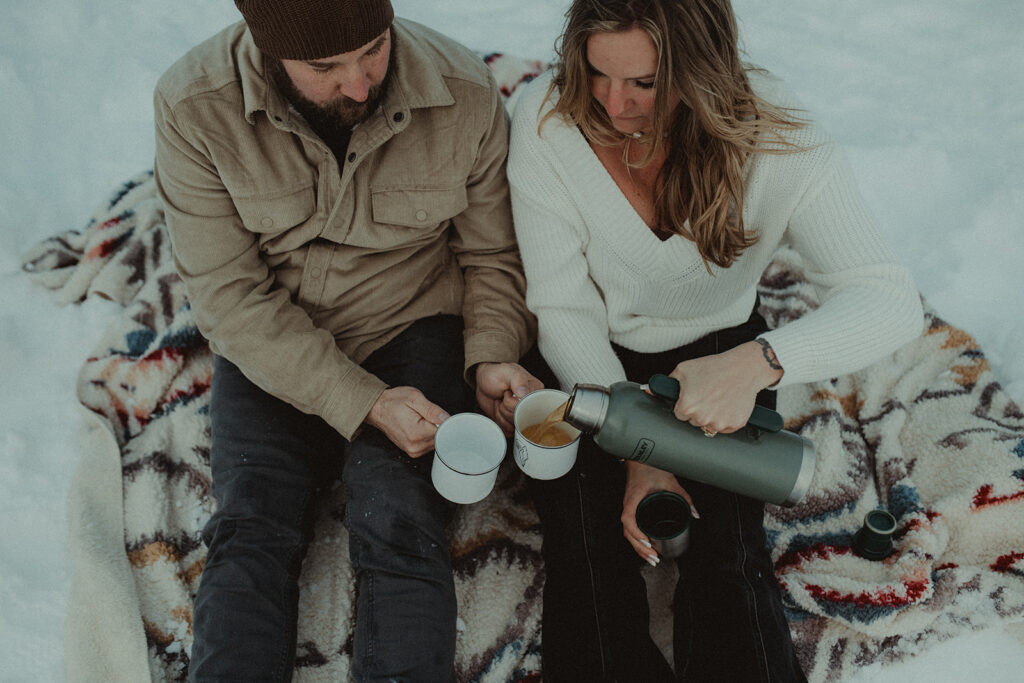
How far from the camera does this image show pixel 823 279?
1.68 metres

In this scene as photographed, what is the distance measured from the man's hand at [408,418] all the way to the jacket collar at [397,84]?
1.97ft


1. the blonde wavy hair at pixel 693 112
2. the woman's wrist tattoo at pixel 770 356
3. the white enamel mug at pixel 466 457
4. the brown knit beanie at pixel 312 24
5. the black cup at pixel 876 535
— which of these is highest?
the brown knit beanie at pixel 312 24

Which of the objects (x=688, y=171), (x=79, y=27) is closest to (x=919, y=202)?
(x=688, y=171)

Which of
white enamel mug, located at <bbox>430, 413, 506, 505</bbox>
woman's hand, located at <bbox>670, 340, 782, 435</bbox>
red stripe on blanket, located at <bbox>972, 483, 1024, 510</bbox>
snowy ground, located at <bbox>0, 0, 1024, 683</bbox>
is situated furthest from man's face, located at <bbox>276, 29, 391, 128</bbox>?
red stripe on blanket, located at <bbox>972, 483, 1024, 510</bbox>

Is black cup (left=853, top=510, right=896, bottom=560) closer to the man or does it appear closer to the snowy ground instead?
the snowy ground

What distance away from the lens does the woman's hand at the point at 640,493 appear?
163 centimetres

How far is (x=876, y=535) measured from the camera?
1805 millimetres

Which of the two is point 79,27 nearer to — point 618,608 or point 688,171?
point 688,171

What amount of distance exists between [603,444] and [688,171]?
24.7 inches

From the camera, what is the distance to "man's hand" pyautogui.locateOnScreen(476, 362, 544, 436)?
1.74 meters

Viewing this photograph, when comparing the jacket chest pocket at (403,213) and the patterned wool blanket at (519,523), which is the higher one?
the jacket chest pocket at (403,213)

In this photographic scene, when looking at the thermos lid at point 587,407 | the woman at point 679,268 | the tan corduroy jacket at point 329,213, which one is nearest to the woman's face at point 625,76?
the woman at point 679,268

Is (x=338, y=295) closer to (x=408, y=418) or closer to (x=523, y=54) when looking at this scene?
(x=408, y=418)

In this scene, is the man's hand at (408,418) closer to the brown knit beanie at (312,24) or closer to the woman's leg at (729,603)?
the woman's leg at (729,603)
